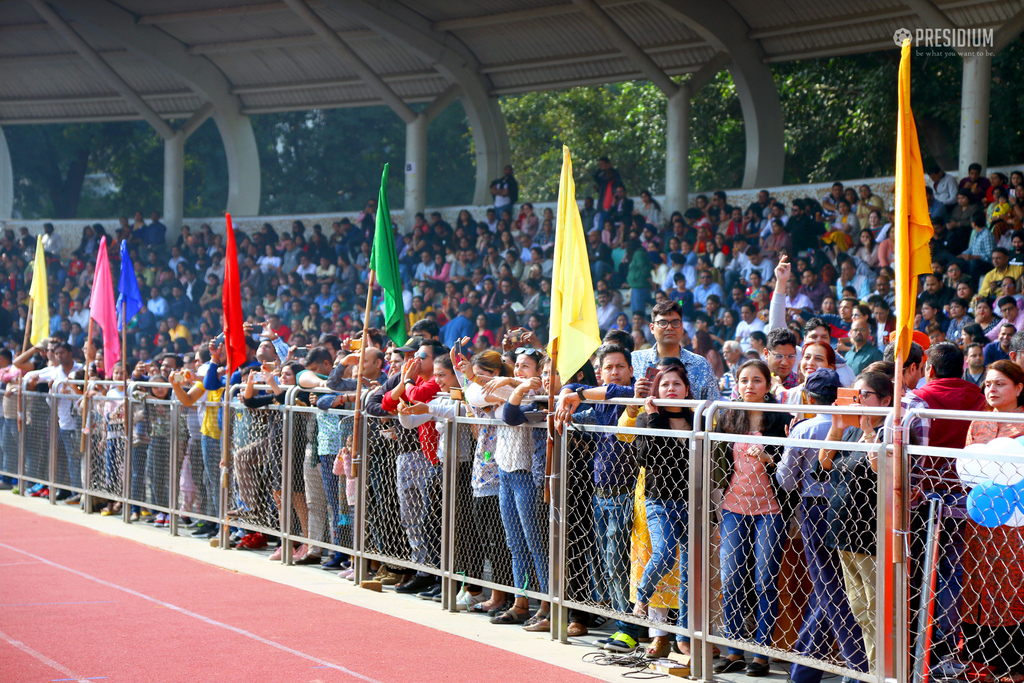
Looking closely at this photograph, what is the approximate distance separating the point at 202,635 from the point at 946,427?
15.2ft

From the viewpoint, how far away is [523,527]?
6926 millimetres

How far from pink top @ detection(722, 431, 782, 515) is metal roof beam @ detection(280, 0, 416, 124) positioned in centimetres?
1680

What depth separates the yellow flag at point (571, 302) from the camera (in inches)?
251

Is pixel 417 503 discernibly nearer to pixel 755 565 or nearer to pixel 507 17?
pixel 755 565

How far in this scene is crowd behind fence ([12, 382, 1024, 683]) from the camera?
4.82 m

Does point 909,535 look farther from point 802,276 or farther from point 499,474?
point 802,276

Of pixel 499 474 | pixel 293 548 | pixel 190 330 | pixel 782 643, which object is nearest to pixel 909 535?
pixel 782 643

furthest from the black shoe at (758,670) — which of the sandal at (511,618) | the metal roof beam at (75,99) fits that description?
the metal roof beam at (75,99)

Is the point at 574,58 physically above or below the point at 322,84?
below

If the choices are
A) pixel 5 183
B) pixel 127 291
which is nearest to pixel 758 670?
pixel 127 291

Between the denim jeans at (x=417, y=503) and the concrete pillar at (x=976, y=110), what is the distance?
10927mm

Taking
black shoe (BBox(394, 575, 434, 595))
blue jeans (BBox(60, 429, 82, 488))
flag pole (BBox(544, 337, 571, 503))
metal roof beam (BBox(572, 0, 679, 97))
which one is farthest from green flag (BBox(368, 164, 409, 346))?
metal roof beam (BBox(572, 0, 679, 97))

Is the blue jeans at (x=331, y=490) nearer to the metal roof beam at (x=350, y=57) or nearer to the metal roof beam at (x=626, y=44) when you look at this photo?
the metal roof beam at (x=626, y=44)

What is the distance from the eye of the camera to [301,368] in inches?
423
